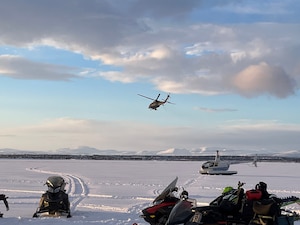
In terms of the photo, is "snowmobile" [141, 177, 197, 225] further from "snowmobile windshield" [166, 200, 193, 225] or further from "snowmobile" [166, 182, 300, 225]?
"snowmobile windshield" [166, 200, 193, 225]

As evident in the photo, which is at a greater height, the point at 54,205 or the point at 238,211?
the point at 238,211

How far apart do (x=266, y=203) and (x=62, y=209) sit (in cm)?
573

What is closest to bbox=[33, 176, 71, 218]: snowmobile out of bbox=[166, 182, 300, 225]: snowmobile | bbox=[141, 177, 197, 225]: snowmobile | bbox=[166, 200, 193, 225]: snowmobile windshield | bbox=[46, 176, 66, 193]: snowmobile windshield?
bbox=[46, 176, 66, 193]: snowmobile windshield

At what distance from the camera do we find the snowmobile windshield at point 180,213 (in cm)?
706

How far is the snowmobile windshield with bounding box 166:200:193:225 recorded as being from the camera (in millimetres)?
7062

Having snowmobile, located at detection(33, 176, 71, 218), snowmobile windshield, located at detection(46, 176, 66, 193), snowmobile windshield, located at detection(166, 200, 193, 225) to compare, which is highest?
snowmobile windshield, located at detection(46, 176, 66, 193)

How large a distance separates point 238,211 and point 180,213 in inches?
81.9

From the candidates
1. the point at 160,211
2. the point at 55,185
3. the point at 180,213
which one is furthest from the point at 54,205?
the point at 180,213

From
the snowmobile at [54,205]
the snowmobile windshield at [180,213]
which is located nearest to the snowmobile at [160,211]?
the snowmobile windshield at [180,213]

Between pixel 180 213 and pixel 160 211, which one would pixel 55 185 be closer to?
pixel 160 211

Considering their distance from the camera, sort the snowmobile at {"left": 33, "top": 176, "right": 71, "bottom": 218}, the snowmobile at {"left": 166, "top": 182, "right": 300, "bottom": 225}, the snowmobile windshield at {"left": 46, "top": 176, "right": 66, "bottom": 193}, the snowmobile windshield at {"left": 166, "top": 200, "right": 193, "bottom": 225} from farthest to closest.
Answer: the snowmobile windshield at {"left": 46, "top": 176, "right": 66, "bottom": 193}, the snowmobile at {"left": 33, "top": 176, "right": 71, "bottom": 218}, the snowmobile at {"left": 166, "top": 182, "right": 300, "bottom": 225}, the snowmobile windshield at {"left": 166, "top": 200, "right": 193, "bottom": 225}

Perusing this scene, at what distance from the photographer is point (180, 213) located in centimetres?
714

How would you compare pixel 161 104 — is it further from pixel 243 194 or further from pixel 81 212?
pixel 243 194

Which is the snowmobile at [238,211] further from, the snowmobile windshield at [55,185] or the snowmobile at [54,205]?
the snowmobile windshield at [55,185]
